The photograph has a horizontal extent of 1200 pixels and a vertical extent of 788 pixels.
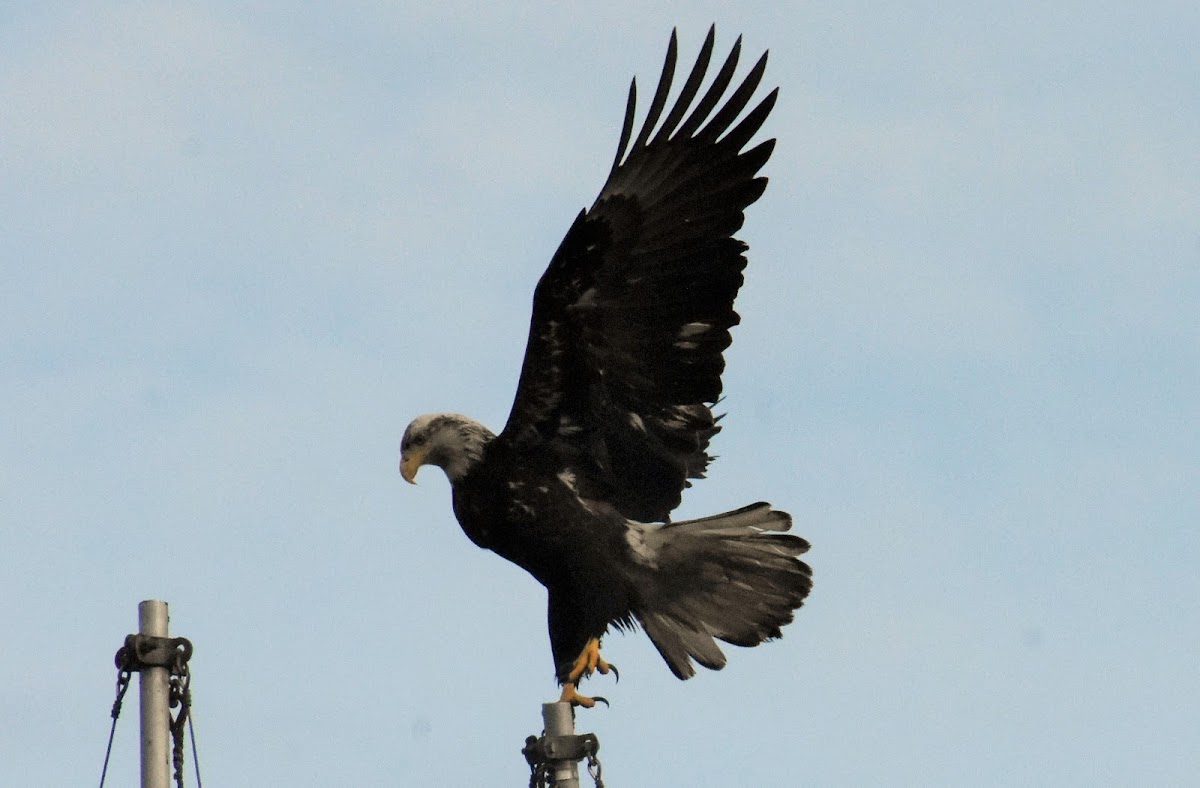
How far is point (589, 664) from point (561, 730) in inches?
36.8

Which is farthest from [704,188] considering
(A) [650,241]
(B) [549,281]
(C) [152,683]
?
(C) [152,683]

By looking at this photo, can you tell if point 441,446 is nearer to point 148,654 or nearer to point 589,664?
point 589,664

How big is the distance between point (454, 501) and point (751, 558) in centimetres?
110

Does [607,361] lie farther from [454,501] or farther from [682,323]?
[454,501]

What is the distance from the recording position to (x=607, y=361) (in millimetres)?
6730

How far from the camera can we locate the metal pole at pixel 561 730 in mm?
5281

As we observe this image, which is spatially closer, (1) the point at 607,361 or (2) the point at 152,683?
(2) the point at 152,683

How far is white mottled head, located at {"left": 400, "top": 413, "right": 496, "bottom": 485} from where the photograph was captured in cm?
657

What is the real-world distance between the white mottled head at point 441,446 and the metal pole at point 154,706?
1.74 meters

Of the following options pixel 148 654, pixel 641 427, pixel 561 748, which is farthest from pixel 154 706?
pixel 641 427

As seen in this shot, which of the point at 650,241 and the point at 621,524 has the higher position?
the point at 650,241

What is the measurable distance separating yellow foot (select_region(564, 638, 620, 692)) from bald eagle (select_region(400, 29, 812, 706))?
18 millimetres

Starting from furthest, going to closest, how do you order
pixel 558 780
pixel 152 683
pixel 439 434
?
pixel 439 434 → pixel 558 780 → pixel 152 683

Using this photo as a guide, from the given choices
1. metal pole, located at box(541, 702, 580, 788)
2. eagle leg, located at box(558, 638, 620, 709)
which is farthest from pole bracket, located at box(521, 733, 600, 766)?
eagle leg, located at box(558, 638, 620, 709)
